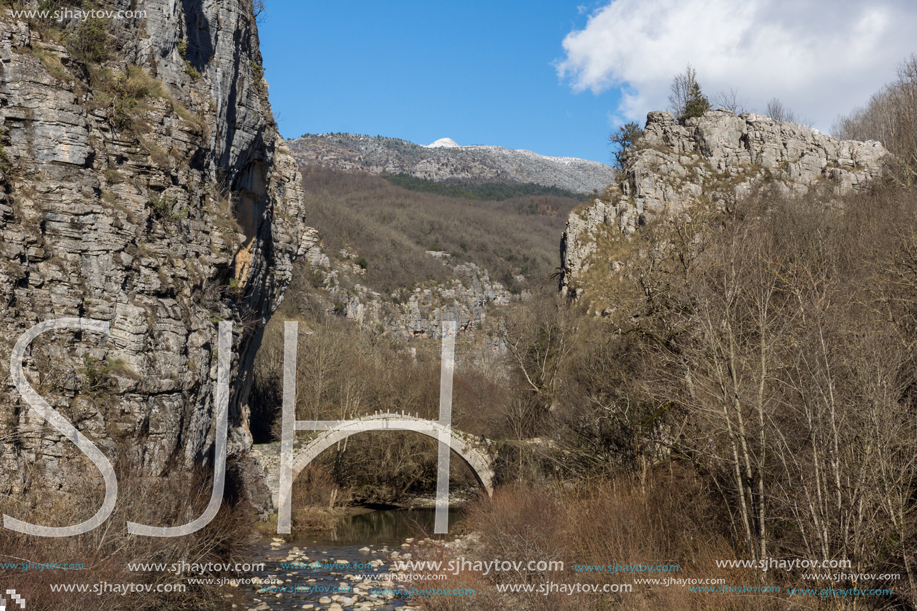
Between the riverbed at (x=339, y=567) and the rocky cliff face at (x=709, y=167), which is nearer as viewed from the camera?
the riverbed at (x=339, y=567)

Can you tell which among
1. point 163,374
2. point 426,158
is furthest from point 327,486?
point 426,158

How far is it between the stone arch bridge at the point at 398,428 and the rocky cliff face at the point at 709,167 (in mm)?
10062

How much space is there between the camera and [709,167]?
116ft

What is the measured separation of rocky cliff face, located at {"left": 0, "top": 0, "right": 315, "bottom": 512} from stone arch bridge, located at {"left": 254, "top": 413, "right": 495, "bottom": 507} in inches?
278

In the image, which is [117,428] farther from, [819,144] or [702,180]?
[819,144]

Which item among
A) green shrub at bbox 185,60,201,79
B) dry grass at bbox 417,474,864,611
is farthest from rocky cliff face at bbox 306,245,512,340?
dry grass at bbox 417,474,864,611

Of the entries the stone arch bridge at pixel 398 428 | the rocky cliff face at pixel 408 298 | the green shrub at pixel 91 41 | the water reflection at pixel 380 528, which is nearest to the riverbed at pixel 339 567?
the water reflection at pixel 380 528

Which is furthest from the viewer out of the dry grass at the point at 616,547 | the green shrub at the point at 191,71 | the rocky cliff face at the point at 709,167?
the rocky cliff face at the point at 709,167

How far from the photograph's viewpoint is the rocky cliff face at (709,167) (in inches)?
1296

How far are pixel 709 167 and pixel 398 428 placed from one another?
22.0 meters

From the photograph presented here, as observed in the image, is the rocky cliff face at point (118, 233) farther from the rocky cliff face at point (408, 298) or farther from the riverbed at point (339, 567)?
the rocky cliff face at point (408, 298)

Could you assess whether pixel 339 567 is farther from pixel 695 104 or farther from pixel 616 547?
pixel 695 104

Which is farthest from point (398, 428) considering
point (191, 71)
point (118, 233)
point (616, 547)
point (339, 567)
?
point (191, 71)

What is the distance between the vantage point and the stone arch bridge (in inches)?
976
